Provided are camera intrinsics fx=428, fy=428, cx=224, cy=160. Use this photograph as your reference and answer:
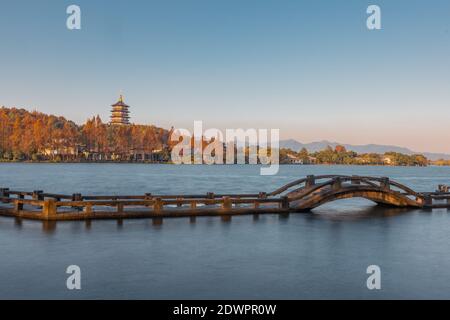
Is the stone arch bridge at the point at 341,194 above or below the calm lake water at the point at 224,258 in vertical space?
above

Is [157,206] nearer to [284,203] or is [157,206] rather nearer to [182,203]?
[182,203]

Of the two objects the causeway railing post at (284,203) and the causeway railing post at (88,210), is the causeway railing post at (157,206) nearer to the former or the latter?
the causeway railing post at (88,210)

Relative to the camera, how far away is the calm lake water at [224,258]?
37.4 ft

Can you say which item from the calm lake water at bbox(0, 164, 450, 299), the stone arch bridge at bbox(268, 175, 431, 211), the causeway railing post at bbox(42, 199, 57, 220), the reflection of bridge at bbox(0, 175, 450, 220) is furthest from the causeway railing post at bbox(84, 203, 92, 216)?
the stone arch bridge at bbox(268, 175, 431, 211)

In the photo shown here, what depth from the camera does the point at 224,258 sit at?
15180 millimetres

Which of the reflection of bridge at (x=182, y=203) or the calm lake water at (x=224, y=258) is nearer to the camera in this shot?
the calm lake water at (x=224, y=258)

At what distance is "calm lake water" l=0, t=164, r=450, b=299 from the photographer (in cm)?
1139

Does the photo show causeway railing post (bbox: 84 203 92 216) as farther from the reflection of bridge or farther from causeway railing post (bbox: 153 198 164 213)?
→ causeway railing post (bbox: 153 198 164 213)

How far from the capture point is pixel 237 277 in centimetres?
1262

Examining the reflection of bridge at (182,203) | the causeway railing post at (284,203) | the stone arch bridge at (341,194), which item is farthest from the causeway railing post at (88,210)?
the stone arch bridge at (341,194)
